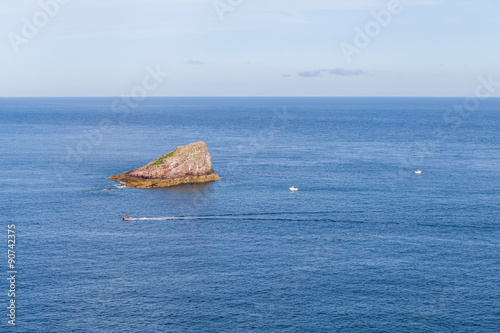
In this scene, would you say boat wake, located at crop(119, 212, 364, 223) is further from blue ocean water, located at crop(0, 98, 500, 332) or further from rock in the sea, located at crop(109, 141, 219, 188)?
rock in the sea, located at crop(109, 141, 219, 188)

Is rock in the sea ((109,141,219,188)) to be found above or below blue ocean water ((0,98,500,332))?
above

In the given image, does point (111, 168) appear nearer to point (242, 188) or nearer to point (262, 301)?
point (242, 188)

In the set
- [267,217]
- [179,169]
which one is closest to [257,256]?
[267,217]

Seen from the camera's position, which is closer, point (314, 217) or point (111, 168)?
point (314, 217)

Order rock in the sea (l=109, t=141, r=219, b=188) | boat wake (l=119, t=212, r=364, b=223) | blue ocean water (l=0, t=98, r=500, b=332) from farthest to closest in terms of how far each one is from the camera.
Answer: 1. rock in the sea (l=109, t=141, r=219, b=188)
2. boat wake (l=119, t=212, r=364, b=223)
3. blue ocean water (l=0, t=98, r=500, b=332)

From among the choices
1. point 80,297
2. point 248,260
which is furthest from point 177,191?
point 80,297

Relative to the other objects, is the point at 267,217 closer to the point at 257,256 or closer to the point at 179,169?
the point at 257,256

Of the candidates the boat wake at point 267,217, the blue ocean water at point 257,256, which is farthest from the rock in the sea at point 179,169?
the boat wake at point 267,217

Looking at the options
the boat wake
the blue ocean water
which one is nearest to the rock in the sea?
the blue ocean water
